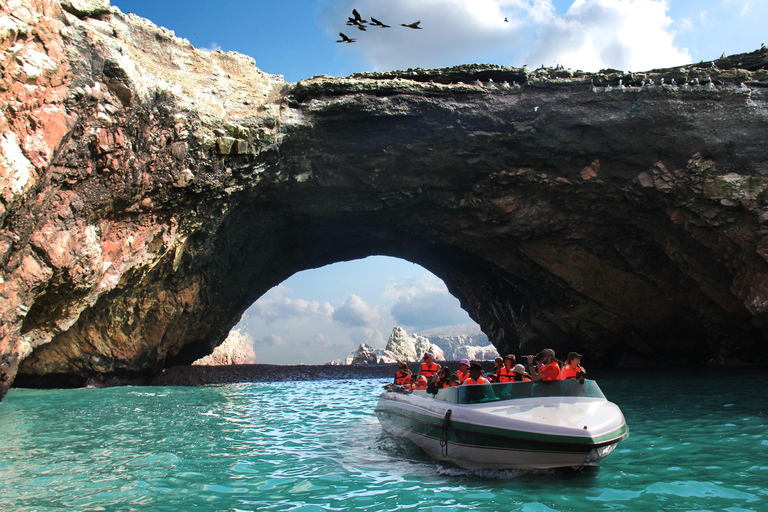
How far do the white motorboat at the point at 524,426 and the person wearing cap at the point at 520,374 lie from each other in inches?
19.5

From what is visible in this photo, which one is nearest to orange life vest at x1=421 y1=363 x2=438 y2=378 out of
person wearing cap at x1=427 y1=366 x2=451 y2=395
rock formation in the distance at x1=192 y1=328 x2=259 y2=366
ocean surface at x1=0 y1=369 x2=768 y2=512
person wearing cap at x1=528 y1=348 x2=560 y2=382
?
ocean surface at x1=0 y1=369 x2=768 y2=512

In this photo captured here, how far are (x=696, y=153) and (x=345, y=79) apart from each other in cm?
1199

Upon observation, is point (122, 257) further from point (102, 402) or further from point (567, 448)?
point (567, 448)

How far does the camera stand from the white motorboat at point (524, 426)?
650 cm

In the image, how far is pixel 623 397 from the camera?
44.6 feet

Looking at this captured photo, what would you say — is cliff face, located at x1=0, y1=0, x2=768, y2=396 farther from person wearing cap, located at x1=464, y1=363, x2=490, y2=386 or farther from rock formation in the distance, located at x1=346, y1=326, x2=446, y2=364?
rock formation in the distance, located at x1=346, y1=326, x2=446, y2=364

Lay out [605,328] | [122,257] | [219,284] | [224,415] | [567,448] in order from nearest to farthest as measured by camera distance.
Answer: [567,448], [224,415], [122,257], [219,284], [605,328]

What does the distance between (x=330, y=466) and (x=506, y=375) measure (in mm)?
3107

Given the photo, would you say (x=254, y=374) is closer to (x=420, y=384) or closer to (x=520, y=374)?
(x=420, y=384)

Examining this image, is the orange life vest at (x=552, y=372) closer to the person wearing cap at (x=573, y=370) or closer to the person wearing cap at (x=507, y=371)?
the person wearing cap at (x=573, y=370)

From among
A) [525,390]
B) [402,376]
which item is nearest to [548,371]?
[525,390]

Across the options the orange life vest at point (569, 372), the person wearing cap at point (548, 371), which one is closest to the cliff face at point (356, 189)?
the person wearing cap at point (548, 371)

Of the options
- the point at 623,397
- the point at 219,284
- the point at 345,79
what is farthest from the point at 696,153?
the point at 219,284

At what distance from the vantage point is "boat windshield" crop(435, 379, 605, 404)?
289 inches
